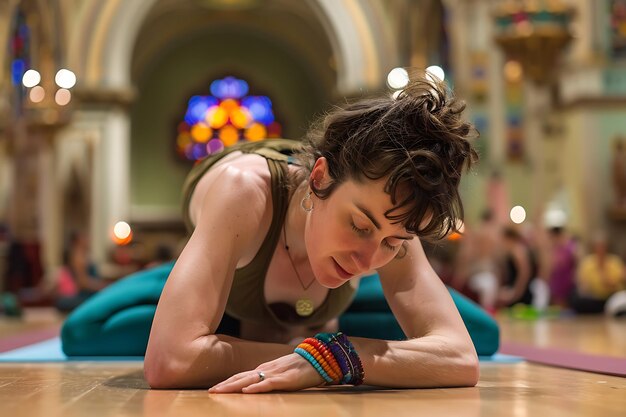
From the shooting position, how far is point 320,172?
2.53m

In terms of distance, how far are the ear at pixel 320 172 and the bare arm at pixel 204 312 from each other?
28 cm

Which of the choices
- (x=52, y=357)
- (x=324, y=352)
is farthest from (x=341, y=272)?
(x=52, y=357)

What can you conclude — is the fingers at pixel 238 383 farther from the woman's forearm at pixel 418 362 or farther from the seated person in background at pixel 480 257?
the seated person in background at pixel 480 257

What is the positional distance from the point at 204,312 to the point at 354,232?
0.49 meters

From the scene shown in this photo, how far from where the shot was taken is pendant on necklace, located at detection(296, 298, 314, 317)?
128 inches

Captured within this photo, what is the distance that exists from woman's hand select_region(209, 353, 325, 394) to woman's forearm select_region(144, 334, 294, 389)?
0.29 ft

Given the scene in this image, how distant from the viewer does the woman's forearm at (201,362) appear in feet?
8.37

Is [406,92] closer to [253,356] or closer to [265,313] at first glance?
[253,356]

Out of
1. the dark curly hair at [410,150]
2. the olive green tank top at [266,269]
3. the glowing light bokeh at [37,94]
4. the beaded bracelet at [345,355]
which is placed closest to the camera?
the dark curly hair at [410,150]

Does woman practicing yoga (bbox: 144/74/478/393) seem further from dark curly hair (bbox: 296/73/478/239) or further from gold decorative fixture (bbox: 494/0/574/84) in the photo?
gold decorative fixture (bbox: 494/0/574/84)

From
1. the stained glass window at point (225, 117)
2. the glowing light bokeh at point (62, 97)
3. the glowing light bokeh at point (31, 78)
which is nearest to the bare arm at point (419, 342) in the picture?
the glowing light bokeh at point (62, 97)

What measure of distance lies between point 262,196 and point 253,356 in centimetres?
46

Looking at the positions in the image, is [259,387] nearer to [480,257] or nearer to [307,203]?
[307,203]

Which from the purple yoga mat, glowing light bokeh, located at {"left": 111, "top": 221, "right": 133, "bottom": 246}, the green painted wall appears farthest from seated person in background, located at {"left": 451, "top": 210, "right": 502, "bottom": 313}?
the green painted wall
